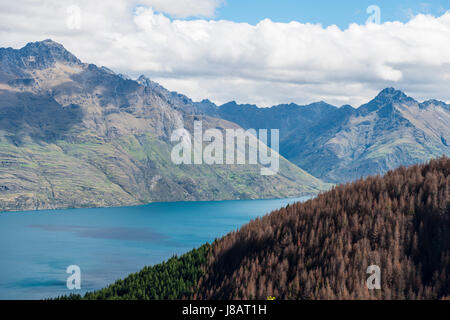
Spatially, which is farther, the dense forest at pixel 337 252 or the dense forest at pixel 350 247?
the dense forest at pixel 337 252

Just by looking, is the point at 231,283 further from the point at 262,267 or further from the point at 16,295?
the point at 16,295

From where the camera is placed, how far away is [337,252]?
53.9m

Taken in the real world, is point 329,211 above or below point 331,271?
above

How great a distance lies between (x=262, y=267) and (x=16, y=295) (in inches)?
6781

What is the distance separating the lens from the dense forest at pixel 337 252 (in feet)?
168

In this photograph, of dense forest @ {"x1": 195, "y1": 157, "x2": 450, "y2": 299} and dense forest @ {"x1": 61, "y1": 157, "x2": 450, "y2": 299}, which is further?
dense forest @ {"x1": 61, "y1": 157, "x2": 450, "y2": 299}

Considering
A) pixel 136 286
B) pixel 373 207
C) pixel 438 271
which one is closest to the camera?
pixel 438 271

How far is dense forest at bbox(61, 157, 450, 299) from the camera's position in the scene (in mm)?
51188

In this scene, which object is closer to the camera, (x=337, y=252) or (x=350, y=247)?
(x=337, y=252)

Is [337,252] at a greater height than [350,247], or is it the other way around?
[350,247]

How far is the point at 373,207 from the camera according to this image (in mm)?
62344
